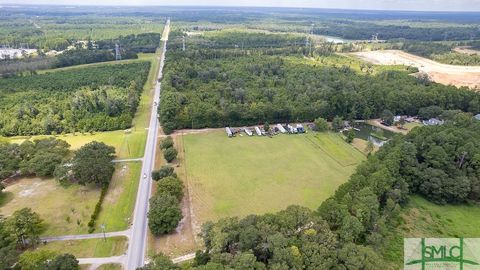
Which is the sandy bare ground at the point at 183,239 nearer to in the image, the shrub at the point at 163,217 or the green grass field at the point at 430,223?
the shrub at the point at 163,217

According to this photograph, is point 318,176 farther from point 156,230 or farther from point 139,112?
point 139,112

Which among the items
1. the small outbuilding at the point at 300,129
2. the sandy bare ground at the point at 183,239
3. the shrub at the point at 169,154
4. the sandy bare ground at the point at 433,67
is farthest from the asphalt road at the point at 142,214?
the sandy bare ground at the point at 433,67

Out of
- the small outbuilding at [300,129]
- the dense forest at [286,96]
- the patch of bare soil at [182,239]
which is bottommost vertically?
the patch of bare soil at [182,239]

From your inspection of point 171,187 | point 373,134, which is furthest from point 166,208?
point 373,134

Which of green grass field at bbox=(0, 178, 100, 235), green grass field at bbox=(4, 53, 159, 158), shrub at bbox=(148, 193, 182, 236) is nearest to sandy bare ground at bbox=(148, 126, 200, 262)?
shrub at bbox=(148, 193, 182, 236)

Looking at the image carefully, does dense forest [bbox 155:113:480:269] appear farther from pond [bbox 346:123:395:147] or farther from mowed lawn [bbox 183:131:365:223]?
pond [bbox 346:123:395:147]

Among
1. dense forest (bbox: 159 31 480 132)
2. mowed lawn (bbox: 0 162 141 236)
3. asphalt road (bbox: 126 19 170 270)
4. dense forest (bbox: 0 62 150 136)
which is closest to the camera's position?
asphalt road (bbox: 126 19 170 270)

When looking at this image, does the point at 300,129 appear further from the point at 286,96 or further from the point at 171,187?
the point at 171,187
